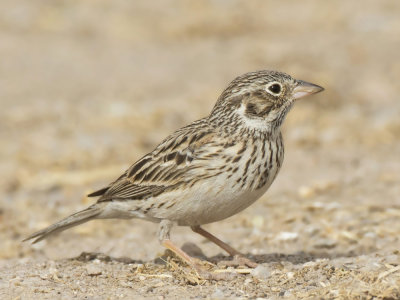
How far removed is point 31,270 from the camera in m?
7.14

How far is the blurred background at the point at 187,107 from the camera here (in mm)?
9031

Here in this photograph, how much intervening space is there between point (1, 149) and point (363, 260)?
6567 mm

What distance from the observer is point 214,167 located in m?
6.84

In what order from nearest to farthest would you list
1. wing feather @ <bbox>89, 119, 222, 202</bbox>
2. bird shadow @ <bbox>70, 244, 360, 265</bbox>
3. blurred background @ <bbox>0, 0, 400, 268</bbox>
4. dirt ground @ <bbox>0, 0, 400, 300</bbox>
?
dirt ground @ <bbox>0, 0, 400, 300</bbox>
wing feather @ <bbox>89, 119, 222, 202</bbox>
bird shadow @ <bbox>70, 244, 360, 265</bbox>
blurred background @ <bbox>0, 0, 400, 268</bbox>

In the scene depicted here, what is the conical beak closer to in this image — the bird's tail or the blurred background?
the blurred background

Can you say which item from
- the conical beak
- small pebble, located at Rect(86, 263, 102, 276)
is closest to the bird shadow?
small pebble, located at Rect(86, 263, 102, 276)

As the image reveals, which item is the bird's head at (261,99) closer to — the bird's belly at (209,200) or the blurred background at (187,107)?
the bird's belly at (209,200)

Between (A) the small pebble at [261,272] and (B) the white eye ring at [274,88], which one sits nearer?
(A) the small pebble at [261,272]

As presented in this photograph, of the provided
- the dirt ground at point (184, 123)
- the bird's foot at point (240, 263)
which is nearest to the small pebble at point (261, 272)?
the dirt ground at point (184, 123)

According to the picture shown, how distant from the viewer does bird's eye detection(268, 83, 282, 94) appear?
7.25 metres

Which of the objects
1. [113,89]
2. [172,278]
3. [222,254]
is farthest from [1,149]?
[172,278]

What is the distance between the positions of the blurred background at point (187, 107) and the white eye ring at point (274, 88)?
1761 millimetres

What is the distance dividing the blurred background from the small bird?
36.4 inches

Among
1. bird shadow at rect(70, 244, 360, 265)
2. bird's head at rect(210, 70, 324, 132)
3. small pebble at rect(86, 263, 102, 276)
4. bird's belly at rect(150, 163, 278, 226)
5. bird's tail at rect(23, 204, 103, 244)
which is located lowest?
small pebble at rect(86, 263, 102, 276)
